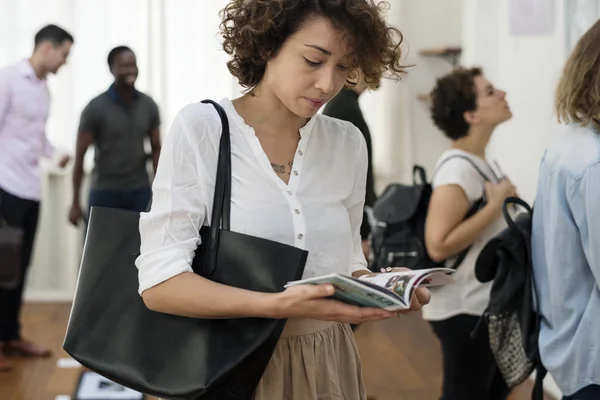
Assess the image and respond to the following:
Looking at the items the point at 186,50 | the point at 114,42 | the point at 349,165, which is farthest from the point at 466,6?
the point at 349,165

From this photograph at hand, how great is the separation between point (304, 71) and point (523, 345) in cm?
111

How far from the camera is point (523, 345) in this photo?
91.8 inches

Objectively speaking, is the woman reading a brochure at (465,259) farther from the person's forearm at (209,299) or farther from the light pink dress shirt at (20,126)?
the light pink dress shirt at (20,126)

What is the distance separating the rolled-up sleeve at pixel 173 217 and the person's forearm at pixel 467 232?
1433 millimetres

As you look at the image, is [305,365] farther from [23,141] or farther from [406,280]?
[23,141]

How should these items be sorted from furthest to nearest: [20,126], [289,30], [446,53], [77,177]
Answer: [446,53], [77,177], [20,126], [289,30]

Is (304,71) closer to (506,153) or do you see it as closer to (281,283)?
(281,283)

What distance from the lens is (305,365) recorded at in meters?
1.62

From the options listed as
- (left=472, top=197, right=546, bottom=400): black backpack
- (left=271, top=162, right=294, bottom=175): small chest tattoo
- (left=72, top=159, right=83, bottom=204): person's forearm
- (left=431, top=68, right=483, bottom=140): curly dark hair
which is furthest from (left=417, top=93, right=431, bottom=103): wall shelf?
(left=271, top=162, right=294, bottom=175): small chest tattoo

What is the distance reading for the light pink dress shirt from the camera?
475 cm

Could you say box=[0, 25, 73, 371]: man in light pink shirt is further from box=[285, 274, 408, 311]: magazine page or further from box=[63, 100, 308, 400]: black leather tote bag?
box=[285, 274, 408, 311]: magazine page

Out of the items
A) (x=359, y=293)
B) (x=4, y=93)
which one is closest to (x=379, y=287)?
(x=359, y=293)

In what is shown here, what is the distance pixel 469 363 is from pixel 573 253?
91cm

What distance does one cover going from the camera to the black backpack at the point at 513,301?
230cm
